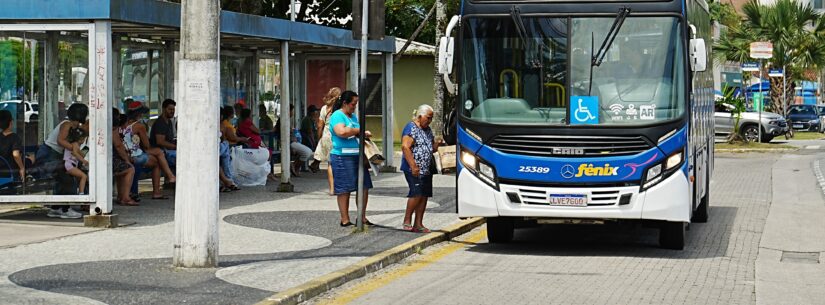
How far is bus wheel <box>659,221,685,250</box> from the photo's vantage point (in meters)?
13.9

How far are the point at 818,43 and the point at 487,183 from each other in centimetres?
4353

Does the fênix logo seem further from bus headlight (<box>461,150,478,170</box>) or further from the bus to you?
bus headlight (<box>461,150,478,170</box>)

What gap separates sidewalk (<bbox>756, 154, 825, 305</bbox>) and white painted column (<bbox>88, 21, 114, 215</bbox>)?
7096 mm

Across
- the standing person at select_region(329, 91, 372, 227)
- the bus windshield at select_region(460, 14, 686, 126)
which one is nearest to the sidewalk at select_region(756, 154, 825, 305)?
the bus windshield at select_region(460, 14, 686, 126)

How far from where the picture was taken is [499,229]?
14609mm

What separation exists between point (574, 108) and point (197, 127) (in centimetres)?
407

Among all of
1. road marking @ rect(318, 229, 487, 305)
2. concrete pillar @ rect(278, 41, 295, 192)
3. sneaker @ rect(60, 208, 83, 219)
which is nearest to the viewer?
road marking @ rect(318, 229, 487, 305)

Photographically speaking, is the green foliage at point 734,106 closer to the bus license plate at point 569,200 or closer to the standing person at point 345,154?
the standing person at point 345,154

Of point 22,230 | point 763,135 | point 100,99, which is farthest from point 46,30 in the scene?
point 763,135

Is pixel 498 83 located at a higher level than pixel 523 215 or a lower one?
higher

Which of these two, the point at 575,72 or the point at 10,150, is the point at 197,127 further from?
the point at 10,150

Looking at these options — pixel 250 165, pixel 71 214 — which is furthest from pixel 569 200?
pixel 250 165

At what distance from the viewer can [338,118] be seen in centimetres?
1493

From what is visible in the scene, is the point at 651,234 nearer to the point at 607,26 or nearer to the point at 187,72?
the point at 607,26
